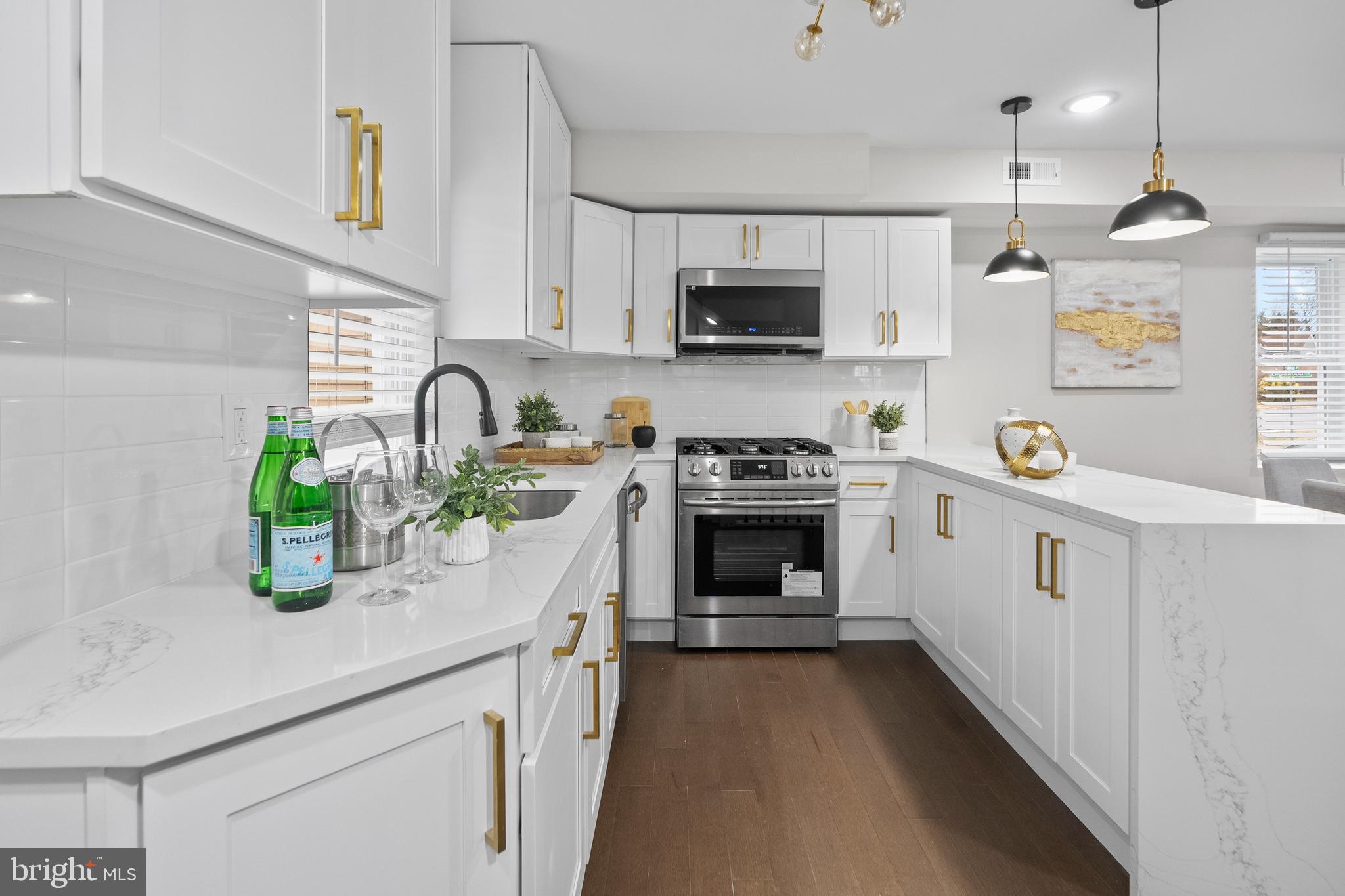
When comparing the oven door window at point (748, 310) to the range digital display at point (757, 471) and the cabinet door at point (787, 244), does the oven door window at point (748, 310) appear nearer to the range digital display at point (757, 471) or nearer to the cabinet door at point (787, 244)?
the cabinet door at point (787, 244)

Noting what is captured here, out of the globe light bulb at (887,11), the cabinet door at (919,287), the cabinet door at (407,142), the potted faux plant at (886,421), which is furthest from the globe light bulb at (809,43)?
the potted faux plant at (886,421)

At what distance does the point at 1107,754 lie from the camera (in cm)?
168

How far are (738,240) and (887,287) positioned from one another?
82cm

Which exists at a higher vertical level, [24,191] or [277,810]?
[24,191]

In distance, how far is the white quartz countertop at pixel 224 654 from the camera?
0.64 meters

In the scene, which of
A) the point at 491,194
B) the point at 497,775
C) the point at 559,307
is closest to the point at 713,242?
the point at 559,307

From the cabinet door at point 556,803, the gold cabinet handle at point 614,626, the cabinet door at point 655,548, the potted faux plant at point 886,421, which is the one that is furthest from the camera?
the potted faux plant at point 886,421

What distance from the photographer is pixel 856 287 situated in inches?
136

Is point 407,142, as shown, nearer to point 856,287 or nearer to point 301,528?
point 301,528

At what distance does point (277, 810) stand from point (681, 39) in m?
2.49

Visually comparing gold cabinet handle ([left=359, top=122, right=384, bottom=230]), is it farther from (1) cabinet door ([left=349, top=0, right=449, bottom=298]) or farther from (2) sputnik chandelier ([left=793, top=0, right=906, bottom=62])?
(2) sputnik chandelier ([left=793, top=0, right=906, bottom=62])

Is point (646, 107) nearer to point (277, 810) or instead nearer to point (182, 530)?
point (182, 530)

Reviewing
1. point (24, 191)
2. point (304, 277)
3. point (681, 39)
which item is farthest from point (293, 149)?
point (681, 39)

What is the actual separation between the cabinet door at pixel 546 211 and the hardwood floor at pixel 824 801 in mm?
1541
